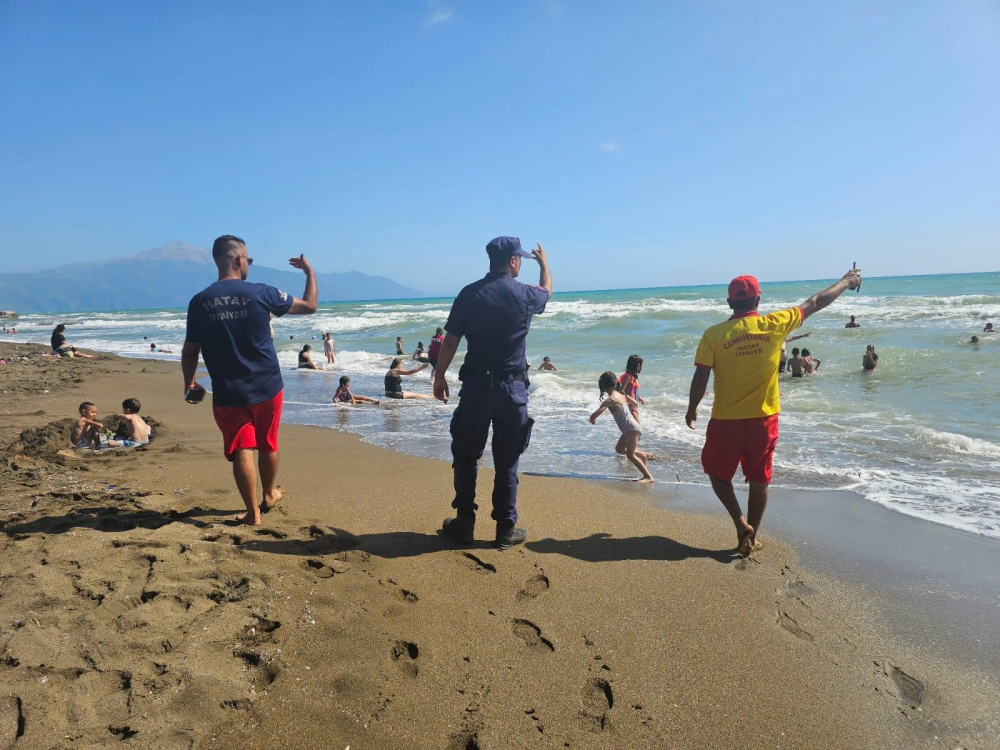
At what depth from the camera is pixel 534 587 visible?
3.13 m

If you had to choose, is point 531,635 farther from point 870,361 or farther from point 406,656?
point 870,361

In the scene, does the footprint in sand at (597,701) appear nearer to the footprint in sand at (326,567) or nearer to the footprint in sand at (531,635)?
the footprint in sand at (531,635)

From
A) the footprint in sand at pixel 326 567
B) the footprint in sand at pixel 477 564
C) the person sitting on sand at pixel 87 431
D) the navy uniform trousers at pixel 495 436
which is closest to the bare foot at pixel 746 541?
the navy uniform trousers at pixel 495 436

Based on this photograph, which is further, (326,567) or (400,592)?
(326,567)

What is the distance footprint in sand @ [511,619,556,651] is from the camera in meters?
2.56

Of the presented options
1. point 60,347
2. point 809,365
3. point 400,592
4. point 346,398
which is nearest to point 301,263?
point 400,592

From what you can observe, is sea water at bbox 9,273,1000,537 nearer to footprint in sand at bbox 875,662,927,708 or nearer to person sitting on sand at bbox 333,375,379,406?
person sitting on sand at bbox 333,375,379,406

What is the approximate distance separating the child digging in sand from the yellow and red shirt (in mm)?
2259

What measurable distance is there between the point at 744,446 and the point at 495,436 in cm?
159

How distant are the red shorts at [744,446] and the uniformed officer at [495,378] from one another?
49.2 inches

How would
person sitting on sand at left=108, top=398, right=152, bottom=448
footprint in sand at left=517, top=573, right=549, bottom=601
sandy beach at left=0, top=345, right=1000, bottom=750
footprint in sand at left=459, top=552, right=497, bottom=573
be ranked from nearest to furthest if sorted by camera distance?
sandy beach at left=0, top=345, right=1000, bottom=750
footprint in sand at left=517, top=573, right=549, bottom=601
footprint in sand at left=459, top=552, right=497, bottom=573
person sitting on sand at left=108, top=398, right=152, bottom=448

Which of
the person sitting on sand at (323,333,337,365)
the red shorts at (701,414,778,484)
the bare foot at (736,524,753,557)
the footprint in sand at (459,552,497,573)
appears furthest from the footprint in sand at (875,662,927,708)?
the person sitting on sand at (323,333,337,365)

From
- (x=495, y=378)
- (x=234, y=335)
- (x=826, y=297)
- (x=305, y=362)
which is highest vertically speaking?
(x=826, y=297)

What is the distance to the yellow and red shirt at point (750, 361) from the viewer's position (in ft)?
11.8
